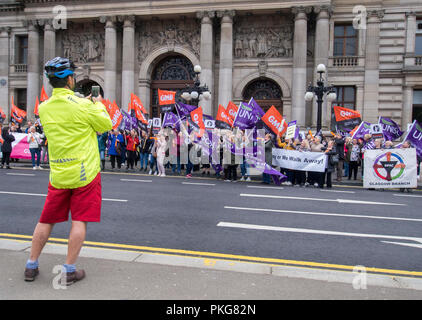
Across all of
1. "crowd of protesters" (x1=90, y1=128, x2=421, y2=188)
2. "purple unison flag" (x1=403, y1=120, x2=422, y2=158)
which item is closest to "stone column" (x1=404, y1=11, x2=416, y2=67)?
"crowd of protesters" (x1=90, y1=128, x2=421, y2=188)

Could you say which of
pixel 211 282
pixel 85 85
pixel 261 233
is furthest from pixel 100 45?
pixel 211 282

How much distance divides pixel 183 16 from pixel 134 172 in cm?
1700

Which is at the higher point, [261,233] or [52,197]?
[52,197]

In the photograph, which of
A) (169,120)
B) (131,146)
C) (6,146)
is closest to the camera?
(6,146)

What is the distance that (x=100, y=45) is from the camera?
31531mm

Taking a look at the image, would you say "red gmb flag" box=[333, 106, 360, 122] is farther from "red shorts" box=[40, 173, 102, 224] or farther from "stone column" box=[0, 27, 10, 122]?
"stone column" box=[0, 27, 10, 122]

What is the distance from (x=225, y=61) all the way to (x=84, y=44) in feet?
40.1

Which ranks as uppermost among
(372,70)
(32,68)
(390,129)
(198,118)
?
(32,68)

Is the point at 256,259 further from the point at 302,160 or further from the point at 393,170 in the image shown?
the point at 393,170

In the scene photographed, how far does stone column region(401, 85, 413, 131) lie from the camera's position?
88.5ft

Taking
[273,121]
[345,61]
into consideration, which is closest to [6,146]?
[273,121]

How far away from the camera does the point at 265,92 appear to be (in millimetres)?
29781
